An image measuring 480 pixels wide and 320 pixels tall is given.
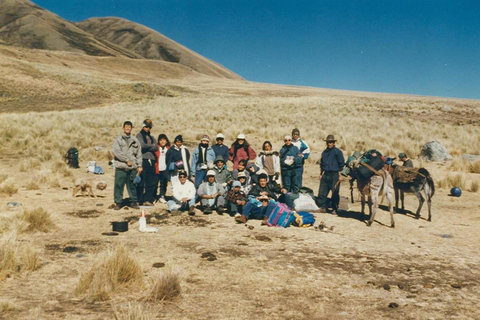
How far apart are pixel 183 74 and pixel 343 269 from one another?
10676 centimetres

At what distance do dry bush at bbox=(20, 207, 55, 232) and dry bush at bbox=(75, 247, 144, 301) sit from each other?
3047mm

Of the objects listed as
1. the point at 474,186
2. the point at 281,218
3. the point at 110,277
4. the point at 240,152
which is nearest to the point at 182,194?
the point at 240,152

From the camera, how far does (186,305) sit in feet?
13.6

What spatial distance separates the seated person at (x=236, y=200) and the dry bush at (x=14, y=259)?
4779mm

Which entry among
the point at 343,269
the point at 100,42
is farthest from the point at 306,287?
the point at 100,42

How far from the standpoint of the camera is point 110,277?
14.5ft

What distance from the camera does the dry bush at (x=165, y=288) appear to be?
4.20 metres

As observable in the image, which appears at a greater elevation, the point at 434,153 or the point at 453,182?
the point at 434,153

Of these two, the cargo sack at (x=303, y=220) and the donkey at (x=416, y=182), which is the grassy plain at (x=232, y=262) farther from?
the donkey at (x=416, y=182)

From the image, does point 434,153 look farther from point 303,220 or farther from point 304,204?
point 303,220

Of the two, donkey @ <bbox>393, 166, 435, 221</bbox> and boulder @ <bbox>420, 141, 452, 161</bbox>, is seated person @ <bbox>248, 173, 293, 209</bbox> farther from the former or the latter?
boulder @ <bbox>420, 141, 452, 161</bbox>

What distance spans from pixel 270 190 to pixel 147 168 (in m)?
3.48

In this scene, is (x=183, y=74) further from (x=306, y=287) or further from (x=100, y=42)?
(x=306, y=287)

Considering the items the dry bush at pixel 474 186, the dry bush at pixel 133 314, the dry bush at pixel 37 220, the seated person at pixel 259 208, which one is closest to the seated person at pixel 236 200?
the seated person at pixel 259 208
